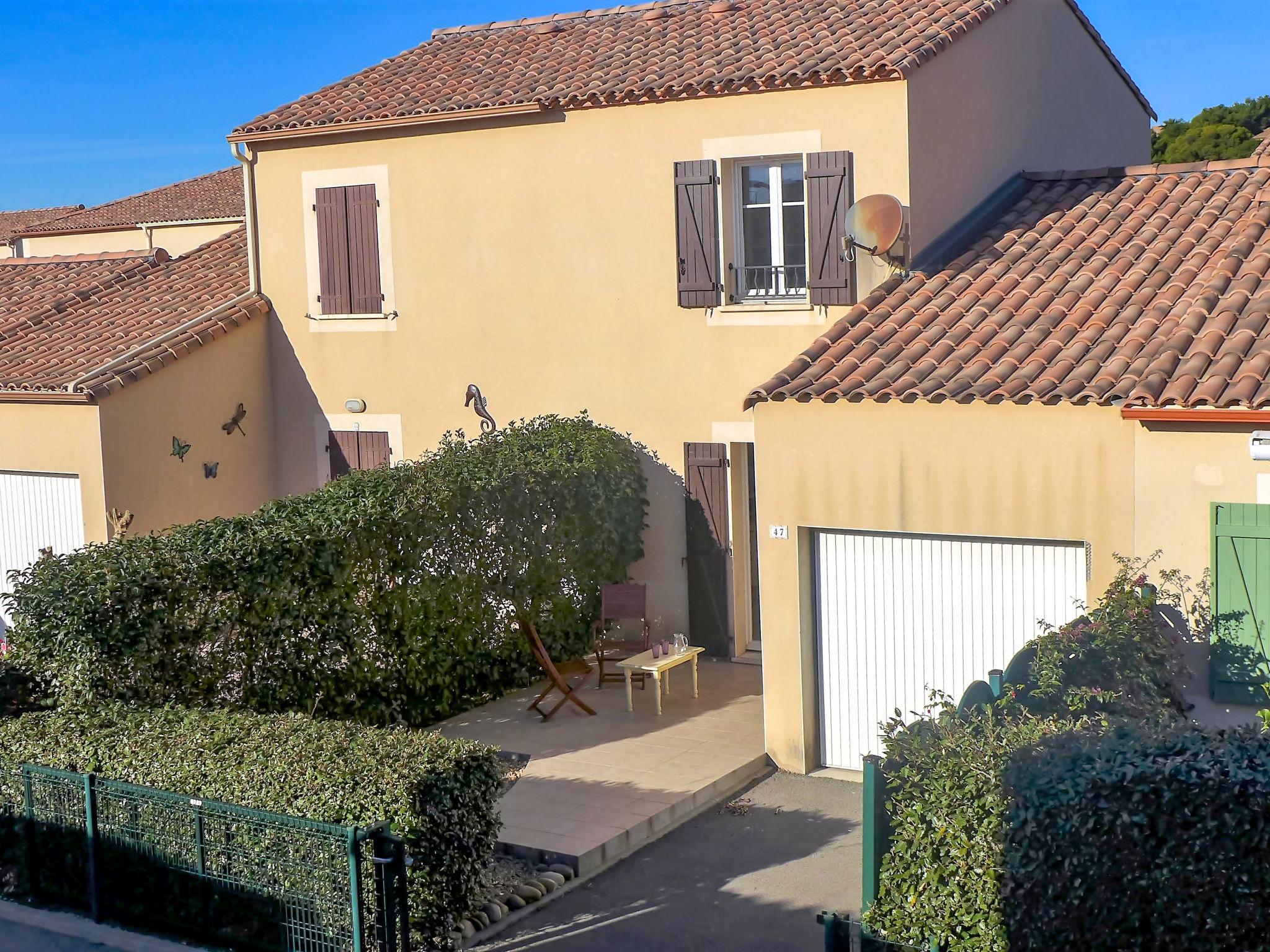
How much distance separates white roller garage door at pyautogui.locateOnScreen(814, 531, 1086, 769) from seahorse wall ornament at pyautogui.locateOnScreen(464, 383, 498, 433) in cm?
565

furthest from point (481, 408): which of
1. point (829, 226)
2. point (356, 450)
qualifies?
point (829, 226)

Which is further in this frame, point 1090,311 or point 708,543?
point 708,543

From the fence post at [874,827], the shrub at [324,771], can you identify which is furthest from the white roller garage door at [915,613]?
the shrub at [324,771]

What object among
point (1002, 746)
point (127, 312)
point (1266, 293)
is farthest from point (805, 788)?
point (127, 312)

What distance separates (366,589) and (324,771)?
3.95 m

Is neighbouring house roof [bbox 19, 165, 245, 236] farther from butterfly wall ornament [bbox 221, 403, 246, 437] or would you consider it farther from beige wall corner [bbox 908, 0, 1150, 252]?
beige wall corner [bbox 908, 0, 1150, 252]

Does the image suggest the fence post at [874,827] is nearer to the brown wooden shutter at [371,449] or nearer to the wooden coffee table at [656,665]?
the wooden coffee table at [656,665]

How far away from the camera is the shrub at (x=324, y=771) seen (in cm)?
788

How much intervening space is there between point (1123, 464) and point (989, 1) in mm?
6834

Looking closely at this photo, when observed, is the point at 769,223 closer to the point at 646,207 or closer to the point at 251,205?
the point at 646,207

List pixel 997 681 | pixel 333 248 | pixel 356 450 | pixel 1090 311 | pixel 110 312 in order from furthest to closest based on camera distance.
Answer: pixel 110 312
pixel 356 450
pixel 333 248
pixel 1090 311
pixel 997 681

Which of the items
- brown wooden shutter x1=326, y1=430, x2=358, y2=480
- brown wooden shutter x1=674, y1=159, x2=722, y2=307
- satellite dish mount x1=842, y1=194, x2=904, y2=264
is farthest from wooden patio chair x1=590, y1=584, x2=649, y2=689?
brown wooden shutter x1=326, y1=430, x2=358, y2=480

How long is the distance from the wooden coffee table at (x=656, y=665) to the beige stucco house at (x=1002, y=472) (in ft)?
5.04

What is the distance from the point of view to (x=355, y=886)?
754 cm
